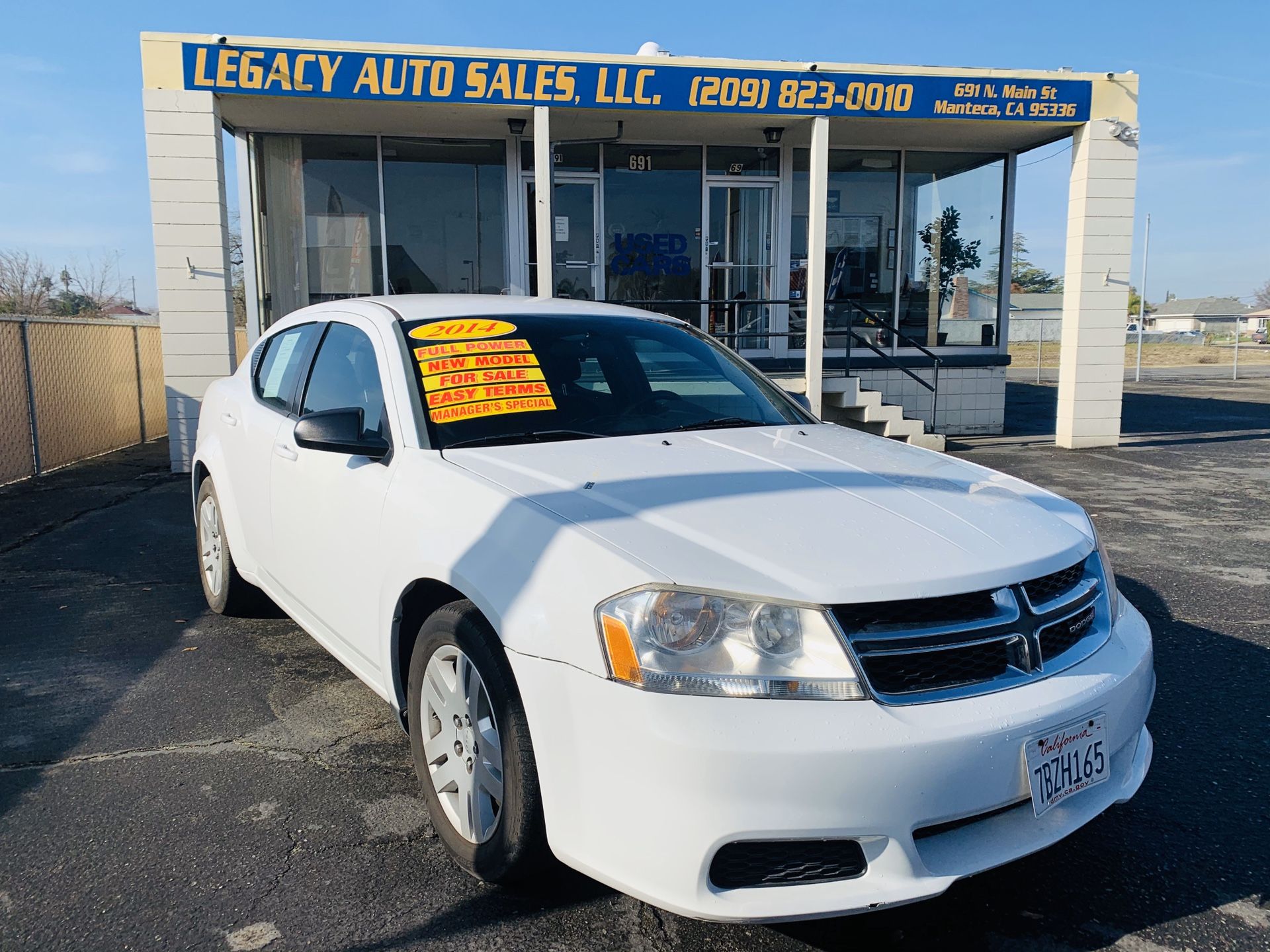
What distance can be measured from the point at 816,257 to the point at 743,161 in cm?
338

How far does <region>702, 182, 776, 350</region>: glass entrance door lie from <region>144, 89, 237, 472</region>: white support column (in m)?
6.57

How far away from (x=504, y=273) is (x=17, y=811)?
11192 mm

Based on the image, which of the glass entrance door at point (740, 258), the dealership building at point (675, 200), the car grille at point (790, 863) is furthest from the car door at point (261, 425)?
the glass entrance door at point (740, 258)

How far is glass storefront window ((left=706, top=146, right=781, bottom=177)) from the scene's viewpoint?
545 inches

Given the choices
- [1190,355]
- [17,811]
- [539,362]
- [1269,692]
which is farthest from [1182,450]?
[1190,355]

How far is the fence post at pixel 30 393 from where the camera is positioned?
10117 mm

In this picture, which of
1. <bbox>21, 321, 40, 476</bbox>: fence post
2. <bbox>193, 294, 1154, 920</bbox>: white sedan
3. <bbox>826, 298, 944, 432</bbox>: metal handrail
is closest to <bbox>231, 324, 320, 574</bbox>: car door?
<bbox>193, 294, 1154, 920</bbox>: white sedan

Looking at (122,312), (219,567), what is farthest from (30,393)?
(122,312)

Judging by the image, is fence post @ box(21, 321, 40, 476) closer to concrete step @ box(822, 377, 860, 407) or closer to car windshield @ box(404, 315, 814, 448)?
car windshield @ box(404, 315, 814, 448)

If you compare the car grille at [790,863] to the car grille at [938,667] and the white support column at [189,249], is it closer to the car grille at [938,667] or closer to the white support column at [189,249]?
the car grille at [938,667]

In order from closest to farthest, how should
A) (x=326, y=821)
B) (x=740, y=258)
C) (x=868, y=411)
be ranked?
1. (x=326, y=821)
2. (x=868, y=411)
3. (x=740, y=258)

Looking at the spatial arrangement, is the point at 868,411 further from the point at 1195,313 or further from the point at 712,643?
the point at 1195,313

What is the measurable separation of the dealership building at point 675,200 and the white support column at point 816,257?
3cm

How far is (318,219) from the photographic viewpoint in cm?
1319
